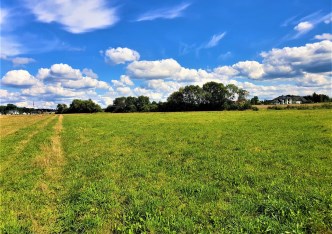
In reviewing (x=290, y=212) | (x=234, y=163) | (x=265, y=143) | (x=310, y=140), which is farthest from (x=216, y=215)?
(x=310, y=140)

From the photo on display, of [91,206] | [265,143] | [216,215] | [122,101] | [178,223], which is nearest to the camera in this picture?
[178,223]

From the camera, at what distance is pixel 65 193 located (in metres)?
10.0

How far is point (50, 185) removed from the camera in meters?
11.1

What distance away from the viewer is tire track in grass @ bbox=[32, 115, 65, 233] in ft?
24.8

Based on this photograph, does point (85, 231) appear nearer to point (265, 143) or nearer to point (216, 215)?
point (216, 215)

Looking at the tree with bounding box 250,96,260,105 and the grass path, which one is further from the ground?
the tree with bounding box 250,96,260,105

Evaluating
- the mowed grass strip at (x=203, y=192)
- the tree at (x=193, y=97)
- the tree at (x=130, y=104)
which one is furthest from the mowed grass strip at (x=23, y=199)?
the tree at (x=130, y=104)

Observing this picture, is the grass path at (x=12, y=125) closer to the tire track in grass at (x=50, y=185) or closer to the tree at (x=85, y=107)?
the tire track in grass at (x=50, y=185)

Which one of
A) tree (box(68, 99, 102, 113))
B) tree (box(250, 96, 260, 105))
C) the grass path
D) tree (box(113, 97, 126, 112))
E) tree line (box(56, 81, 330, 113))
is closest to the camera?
the grass path

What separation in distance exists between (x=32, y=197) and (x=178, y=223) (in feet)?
18.3

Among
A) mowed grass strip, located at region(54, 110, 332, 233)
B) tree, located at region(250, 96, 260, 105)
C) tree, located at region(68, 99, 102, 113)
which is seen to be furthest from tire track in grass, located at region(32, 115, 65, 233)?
tree, located at region(68, 99, 102, 113)

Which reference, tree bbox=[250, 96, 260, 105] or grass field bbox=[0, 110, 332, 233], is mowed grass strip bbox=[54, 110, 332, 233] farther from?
tree bbox=[250, 96, 260, 105]

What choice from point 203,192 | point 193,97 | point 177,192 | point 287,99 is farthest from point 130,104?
point 203,192

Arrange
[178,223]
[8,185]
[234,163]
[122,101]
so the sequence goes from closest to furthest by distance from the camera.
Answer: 1. [178,223]
2. [8,185]
3. [234,163]
4. [122,101]
